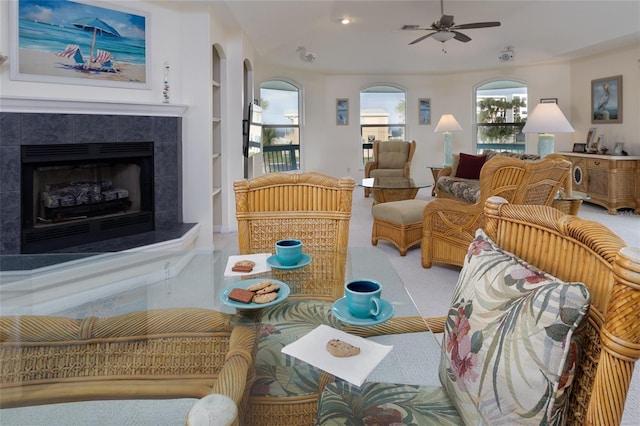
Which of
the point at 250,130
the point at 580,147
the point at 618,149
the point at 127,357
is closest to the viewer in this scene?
the point at 127,357

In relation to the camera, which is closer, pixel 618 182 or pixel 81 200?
pixel 81 200

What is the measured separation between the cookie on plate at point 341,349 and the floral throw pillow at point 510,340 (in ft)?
0.79

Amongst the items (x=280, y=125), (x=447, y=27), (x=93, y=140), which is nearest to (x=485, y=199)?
(x=447, y=27)

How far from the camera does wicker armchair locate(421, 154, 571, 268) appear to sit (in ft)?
9.39

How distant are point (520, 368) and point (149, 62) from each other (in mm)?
4015

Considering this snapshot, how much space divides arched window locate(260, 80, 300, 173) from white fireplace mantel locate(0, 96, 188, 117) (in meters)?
4.12

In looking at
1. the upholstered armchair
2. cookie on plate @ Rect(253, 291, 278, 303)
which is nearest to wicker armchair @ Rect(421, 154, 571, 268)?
cookie on plate @ Rect(253, 291, 278, 303)

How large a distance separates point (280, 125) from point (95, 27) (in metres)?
4.92

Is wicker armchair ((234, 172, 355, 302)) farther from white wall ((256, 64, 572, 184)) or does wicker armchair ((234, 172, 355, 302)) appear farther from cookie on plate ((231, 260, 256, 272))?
white wall ((256, 64, 572, 184))

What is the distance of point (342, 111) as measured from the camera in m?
9.11

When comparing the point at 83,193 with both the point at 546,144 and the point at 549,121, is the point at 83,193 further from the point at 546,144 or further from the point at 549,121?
the point at 546,144

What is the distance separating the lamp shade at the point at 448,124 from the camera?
8297 millimetres

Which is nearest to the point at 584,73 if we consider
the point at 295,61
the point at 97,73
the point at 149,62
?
the point at 295,61

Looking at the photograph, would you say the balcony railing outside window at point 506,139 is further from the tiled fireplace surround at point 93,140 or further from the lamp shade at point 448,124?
the tiled fireplace surround at point 93,140
